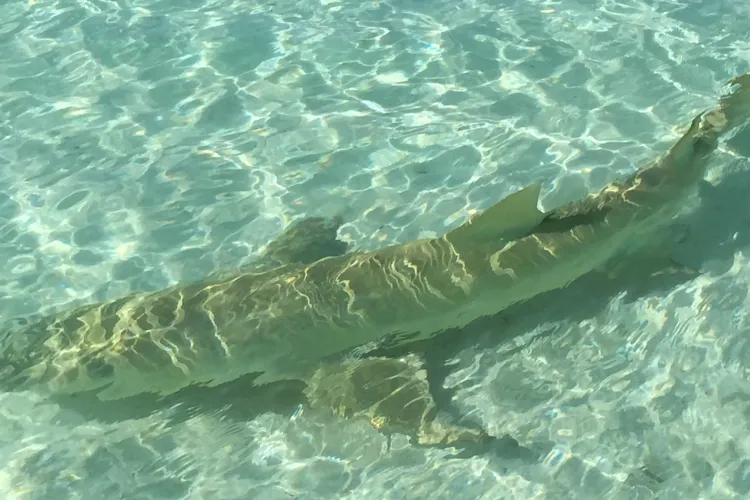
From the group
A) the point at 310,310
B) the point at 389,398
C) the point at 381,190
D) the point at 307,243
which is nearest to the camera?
the point at 389,398

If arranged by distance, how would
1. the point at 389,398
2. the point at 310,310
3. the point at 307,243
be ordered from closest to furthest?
the point at 389,398, the point at 310,310, the point at 307,243

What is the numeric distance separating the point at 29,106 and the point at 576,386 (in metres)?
5.93

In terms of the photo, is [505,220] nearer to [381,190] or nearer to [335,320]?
[335,320]

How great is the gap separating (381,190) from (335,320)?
1915mm

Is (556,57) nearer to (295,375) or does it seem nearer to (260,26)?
(260,26)

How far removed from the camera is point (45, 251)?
21.4 ft

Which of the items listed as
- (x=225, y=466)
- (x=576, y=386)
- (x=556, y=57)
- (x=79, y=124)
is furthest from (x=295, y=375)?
(x=556, y=57)

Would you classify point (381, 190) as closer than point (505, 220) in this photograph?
No

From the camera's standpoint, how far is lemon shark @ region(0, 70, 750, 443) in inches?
201

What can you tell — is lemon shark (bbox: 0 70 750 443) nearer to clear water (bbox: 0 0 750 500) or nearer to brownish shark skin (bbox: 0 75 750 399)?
brownish shark skin (bbox: 0 75 750 399)

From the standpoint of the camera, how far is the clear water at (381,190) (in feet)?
16.2

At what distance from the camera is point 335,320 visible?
5.16 metres

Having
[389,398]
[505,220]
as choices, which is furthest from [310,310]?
[505,220]

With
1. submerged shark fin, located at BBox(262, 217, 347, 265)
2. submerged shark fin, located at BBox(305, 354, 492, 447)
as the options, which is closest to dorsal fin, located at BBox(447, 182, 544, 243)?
submerged shark fin, located at BBox(305, 354, 492, 447)
